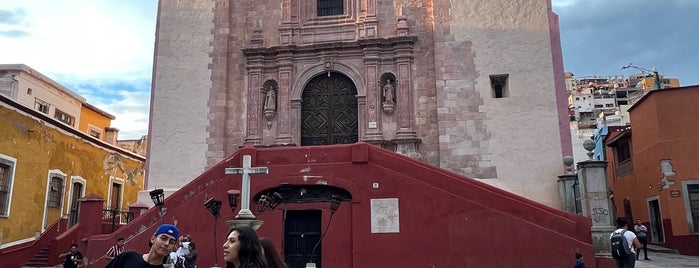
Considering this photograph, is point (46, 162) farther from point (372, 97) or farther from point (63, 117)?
point (372, 97)

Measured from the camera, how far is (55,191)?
60.7ft

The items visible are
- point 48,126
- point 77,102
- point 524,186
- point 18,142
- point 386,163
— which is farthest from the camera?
point 77,102

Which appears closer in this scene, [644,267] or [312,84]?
[644,267]

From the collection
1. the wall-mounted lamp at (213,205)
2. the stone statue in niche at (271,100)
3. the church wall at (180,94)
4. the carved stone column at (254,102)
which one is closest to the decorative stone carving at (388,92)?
the stone statue in niche at (271,100)

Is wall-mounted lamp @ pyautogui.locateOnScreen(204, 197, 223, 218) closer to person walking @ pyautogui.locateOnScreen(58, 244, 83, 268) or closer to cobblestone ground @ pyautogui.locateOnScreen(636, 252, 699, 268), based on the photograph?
person walking @ pyautogui.locateOnScreen(58, 244, 83, 268)

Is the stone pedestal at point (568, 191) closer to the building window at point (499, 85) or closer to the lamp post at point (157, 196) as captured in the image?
the building window at point (499, 85)

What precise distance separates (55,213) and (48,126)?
2924 mm

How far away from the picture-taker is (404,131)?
15.2 meters

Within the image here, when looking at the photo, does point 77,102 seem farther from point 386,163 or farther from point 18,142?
point 386,163

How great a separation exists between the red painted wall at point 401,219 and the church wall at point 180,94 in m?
3.70

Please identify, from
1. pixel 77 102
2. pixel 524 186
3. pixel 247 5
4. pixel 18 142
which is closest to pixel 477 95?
pixel 524 186

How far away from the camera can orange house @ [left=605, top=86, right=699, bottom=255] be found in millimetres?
17328

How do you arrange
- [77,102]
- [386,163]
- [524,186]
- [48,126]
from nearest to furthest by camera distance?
[386,163], [524,186], [48,126], [77,102]

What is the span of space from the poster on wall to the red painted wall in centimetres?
10
